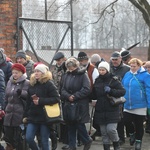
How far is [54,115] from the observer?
22.2 feet

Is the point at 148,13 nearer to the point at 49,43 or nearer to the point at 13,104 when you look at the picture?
the point at 49,43

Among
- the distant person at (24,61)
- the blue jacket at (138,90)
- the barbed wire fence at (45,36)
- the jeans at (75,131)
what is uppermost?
the barbed wire fence at (45,36)

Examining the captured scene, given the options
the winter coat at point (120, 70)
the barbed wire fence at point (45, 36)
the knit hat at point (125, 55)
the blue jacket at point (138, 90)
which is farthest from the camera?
the barbed wire fence at point (45, 36)

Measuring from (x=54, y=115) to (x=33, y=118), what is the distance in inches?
14.3

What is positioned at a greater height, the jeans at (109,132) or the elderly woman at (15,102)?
the elderly woman at (15,102)

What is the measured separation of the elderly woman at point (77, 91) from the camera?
735cm

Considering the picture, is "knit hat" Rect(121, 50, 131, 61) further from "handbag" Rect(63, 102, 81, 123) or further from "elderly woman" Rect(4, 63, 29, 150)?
"elderly woman" Rect(4, 63, 29, 150)

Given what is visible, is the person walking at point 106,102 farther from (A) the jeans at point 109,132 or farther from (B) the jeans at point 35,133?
(B) the jeans at point 35,133

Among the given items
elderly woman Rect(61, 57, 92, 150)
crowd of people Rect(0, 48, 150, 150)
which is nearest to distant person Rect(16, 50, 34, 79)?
crowd of people Rect(0, 48, 150, 150)

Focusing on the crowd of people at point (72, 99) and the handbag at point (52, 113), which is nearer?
the handbag at point (52, 113)

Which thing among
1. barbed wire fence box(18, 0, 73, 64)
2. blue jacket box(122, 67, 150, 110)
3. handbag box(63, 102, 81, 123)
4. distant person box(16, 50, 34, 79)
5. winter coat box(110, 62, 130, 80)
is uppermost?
barbed wire fence box(18, 0, 73, 64)

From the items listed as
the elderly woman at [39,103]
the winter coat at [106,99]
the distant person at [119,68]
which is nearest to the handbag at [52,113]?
the elderly woman at [39,103]

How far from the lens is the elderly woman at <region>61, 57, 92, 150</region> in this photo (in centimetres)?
735

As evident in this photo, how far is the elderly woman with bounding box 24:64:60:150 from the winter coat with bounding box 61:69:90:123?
25.0 inches
